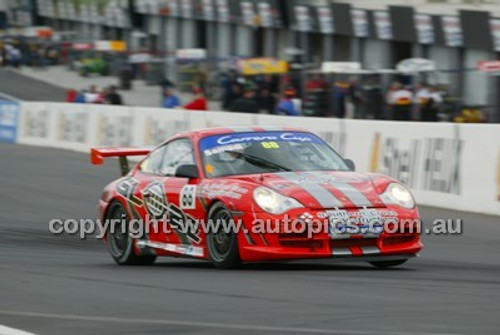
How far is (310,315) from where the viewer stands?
7488 mm

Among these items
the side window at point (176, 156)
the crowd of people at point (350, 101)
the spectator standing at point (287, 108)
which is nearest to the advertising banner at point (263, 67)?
the crowd of people at point (350, 101)

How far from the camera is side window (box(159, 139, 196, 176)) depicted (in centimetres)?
1149

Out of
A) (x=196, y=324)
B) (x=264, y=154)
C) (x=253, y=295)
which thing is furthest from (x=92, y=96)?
(x=196, y=324)

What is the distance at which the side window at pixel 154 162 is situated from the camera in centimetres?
1191

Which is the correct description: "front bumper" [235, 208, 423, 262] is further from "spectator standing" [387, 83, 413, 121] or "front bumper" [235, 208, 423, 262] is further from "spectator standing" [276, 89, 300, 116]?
"spectator standing" [276, 89, 300, 116]

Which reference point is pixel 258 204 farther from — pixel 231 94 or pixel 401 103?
pixel 231 94

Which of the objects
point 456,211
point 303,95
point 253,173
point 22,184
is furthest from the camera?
point 303,95

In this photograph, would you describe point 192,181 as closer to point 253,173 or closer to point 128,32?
point 253,173

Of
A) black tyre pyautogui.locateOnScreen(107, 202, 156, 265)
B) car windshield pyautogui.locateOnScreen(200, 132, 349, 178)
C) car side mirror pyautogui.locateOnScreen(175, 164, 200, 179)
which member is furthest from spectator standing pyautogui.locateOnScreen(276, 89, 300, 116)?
car side mirror pyautogui.locateOnScreen(175, 164, 200, 179)

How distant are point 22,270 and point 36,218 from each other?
7.03m

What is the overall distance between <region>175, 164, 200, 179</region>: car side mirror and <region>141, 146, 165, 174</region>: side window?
2.33 feet

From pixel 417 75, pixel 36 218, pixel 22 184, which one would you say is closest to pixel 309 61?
pixel 417 75

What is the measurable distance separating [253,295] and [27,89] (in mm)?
49448

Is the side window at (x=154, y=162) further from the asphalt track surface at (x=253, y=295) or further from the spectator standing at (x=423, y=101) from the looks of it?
the spectator standing at (x=423, y=101)
